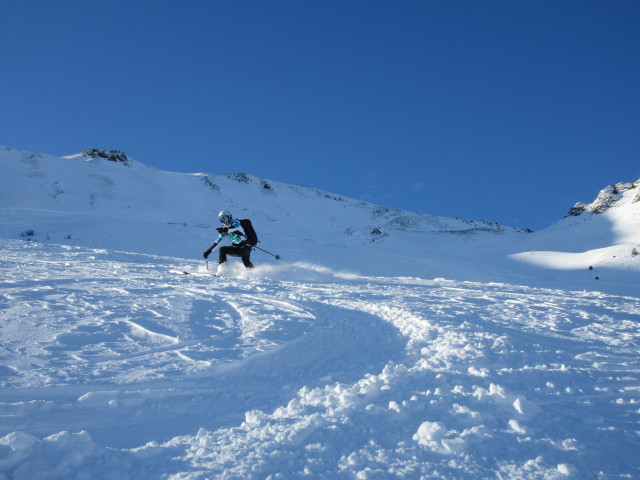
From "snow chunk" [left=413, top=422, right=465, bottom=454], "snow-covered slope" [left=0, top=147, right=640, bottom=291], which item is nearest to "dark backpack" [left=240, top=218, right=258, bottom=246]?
"snow-covered slope" [left=0, top=147, right=640, bottom=291]

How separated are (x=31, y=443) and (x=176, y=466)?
38.9 inches

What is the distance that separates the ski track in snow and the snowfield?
0.06 ft

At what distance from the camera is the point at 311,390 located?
3.33 metres

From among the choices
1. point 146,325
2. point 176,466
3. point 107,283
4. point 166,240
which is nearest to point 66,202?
point 166,240

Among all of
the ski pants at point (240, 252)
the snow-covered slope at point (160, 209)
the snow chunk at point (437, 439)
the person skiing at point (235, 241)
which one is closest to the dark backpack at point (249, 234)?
the person skiing at point (235, 241)

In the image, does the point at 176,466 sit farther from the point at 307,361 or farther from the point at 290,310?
the point at 290,310

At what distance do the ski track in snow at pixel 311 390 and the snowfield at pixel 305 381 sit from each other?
2 centimetres

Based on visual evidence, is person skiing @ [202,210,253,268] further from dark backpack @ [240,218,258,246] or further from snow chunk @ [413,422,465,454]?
snow chunk @ [413,422,465,454]

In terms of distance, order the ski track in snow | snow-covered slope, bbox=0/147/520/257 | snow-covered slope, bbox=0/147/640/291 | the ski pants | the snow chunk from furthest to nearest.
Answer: snow-covered slope, bbox=0/147/520/257 → snow-covered slope, bbox=0/147/640/291 → the ski pants → the snow chunk → the ski track in snow

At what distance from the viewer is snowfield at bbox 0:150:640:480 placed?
2328 mm

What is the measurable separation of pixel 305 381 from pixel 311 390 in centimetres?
25

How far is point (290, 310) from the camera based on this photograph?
617 cm

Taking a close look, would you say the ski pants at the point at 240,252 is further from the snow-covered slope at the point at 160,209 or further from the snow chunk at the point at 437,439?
the snow chunk at the point at 437,439

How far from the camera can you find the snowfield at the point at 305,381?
2.33m
